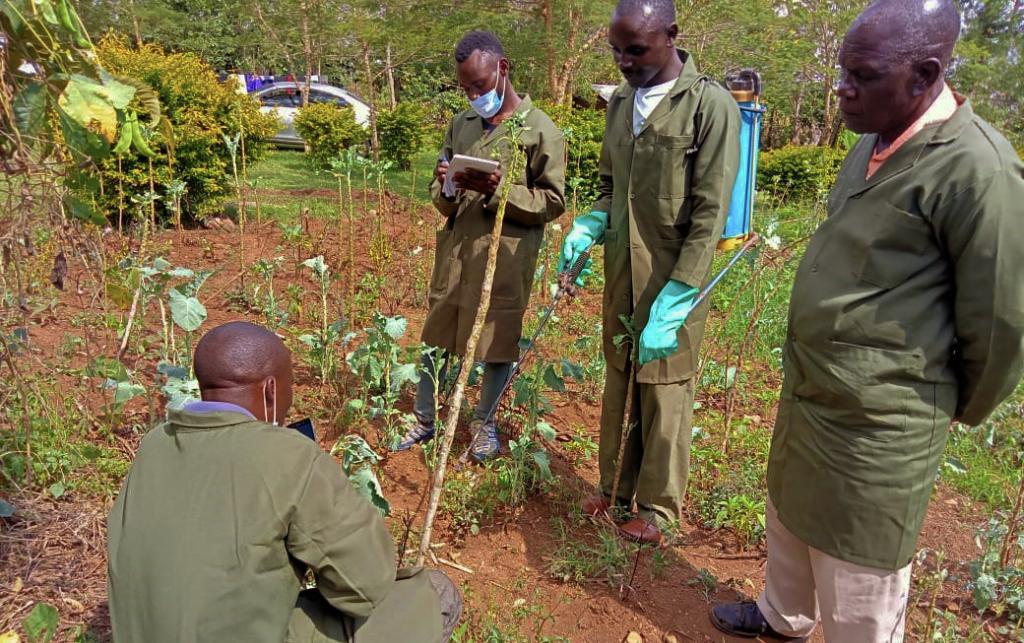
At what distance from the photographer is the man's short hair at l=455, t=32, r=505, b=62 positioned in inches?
116

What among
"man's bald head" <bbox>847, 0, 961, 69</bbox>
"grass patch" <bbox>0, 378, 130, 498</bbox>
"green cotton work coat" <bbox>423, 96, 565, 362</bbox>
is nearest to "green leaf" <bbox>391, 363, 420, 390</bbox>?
"green cotton work coat" <bbox>423, 96, 565, 362</bbox>

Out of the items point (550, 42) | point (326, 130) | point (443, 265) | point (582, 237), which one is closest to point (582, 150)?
point (550, 42)

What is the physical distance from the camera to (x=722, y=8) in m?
10.8

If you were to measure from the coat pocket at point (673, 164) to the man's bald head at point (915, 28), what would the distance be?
0.83m

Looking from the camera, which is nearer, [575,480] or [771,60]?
[575,480]

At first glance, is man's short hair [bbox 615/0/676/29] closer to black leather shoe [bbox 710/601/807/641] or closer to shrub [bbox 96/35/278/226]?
black leather shoe [bbox 710/601/807/641]

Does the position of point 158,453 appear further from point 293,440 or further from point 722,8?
point 722,8

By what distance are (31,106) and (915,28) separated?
192 centimetres

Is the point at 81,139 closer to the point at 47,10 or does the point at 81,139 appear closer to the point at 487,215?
the point at 47,10

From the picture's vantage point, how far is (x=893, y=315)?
1.69 metres

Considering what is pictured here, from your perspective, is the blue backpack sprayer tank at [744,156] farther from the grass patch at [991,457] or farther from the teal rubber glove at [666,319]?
the grass patch at [991,457]

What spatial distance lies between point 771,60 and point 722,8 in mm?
1900

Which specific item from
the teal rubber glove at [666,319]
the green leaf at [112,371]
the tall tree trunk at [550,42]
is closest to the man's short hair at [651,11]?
the teal rubber glove at [666,319]

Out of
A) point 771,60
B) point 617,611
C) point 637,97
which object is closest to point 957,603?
point 617,611
